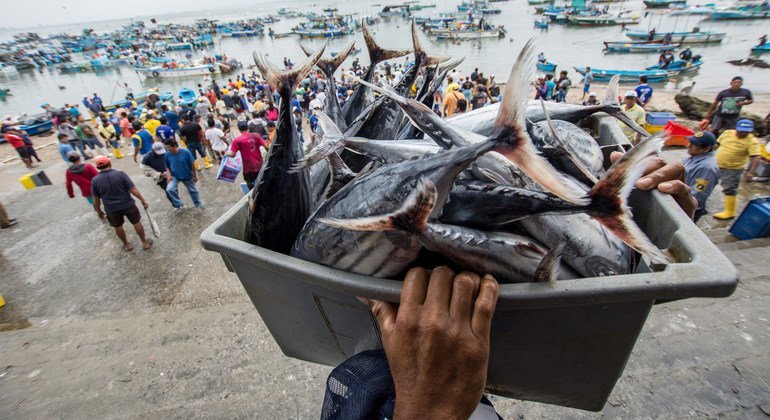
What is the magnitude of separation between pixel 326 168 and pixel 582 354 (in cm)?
147

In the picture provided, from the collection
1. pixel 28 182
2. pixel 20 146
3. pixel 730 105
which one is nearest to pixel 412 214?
pixel 730 105

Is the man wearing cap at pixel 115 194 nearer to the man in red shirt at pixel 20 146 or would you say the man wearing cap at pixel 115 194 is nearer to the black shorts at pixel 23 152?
the man in red shirt at pixel 20 146

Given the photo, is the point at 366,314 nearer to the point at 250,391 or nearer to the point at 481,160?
the point at 481,160

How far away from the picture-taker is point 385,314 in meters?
1.10

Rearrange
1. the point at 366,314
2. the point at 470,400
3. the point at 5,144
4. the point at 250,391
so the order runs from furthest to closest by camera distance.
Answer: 1. the point at 5,144
2. the point at 250,391
3. the point at 366,314
4. the point at 470,400

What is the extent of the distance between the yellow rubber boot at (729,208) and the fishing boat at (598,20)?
193ft

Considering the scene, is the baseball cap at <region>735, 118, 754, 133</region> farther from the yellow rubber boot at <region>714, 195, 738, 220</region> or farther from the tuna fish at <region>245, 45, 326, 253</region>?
the tuna fish at <region>245, 45, 326, 253</region>

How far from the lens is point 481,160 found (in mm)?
1452

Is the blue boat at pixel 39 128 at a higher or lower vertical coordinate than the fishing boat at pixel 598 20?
higher

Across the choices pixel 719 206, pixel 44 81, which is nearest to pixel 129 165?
pixel 719 206

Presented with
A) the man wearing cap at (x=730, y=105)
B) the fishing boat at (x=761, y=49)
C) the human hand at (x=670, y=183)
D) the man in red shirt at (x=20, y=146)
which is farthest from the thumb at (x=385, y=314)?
the fishing boat at (x=761, y=49)

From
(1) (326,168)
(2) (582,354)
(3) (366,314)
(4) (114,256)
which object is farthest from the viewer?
(4) (114,256)

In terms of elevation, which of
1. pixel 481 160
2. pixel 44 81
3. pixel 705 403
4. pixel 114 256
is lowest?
pixel 44 81

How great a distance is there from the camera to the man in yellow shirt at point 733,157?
5266 mm
